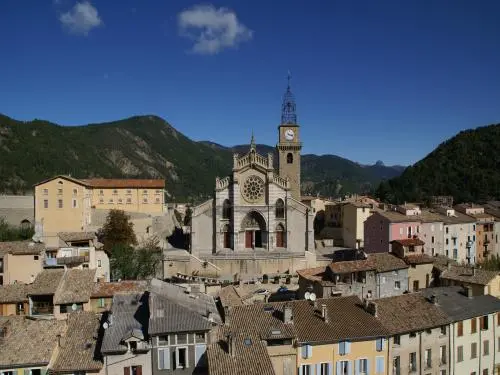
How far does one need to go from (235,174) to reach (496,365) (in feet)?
143

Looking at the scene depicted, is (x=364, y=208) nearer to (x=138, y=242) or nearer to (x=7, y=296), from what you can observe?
(x=138, y=242)

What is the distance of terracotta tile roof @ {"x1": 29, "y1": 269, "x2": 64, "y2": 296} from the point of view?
36.9m

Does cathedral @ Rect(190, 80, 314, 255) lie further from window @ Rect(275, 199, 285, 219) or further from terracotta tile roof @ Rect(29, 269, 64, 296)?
terracotta tile roof @ Rect(29, 269, 64, 296)

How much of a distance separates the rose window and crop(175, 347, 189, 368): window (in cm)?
4421

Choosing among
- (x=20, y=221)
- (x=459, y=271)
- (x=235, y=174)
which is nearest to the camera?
(x=459, y=271)

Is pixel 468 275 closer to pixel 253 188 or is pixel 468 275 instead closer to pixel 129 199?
pixel 253 188

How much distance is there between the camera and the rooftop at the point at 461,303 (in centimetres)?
3606

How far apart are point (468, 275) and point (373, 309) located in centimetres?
1642

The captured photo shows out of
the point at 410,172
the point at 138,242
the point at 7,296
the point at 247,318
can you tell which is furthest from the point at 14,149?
the point at 247,318

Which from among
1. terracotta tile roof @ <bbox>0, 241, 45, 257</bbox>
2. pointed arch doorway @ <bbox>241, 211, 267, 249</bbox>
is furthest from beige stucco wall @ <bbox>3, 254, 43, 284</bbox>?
pointed arch doorway @ <bbox>241, 211, 267, 249</bbox>

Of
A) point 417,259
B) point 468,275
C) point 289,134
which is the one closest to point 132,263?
point 417,259

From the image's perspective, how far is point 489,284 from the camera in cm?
4109

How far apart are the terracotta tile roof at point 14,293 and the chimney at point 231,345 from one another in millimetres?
18718

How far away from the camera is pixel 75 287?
39.1 m
